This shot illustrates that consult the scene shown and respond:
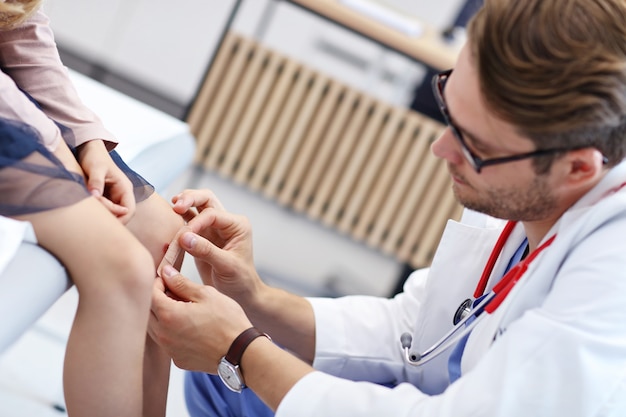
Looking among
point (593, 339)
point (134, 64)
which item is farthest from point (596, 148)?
point (134, 64)

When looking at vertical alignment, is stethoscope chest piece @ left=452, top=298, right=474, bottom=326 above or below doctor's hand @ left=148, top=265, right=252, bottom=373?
above

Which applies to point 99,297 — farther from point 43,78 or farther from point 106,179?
point 43,78

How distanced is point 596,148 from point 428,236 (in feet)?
7.63

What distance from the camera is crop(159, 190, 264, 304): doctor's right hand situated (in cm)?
119

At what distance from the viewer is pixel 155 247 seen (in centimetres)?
116

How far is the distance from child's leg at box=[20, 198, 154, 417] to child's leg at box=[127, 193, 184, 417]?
150mm

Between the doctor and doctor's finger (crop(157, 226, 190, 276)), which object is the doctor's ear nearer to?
the doctor

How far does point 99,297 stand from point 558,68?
63cm

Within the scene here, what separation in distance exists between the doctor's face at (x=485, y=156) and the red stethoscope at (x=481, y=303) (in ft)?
0.22

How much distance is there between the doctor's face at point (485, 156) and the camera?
1.02m

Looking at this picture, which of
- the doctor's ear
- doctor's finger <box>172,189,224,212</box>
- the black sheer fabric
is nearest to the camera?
the black sheer fabric

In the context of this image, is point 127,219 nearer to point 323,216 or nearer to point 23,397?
point 23,397

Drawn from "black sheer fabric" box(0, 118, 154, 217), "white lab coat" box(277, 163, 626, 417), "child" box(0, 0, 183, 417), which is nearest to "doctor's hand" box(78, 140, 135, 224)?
"child" box(0, 0, 183, 417)

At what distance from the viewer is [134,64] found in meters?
3.88
